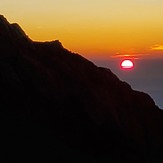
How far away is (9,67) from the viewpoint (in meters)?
58.3

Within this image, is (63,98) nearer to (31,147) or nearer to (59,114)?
(59,114)

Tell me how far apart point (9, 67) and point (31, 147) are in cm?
859

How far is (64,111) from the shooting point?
57.9m

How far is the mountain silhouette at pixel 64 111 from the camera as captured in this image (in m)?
53.9

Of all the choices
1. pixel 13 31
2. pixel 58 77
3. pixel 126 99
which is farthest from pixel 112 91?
pixel 13 31

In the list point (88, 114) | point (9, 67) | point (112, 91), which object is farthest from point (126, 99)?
point (9, 67)

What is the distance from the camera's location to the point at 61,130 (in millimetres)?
56844

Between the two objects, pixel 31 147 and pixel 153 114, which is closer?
pixel 31 147

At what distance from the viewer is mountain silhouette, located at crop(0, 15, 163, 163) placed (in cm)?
5388

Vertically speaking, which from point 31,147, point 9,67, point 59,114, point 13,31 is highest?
point 13,31

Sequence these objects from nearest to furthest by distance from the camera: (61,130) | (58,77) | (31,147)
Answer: (31,147), (61,130), (58,77)

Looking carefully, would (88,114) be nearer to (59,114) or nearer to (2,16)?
(59,114)

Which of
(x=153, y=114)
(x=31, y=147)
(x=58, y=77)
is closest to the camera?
(x=31, y=147)

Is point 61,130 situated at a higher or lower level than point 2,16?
lower
